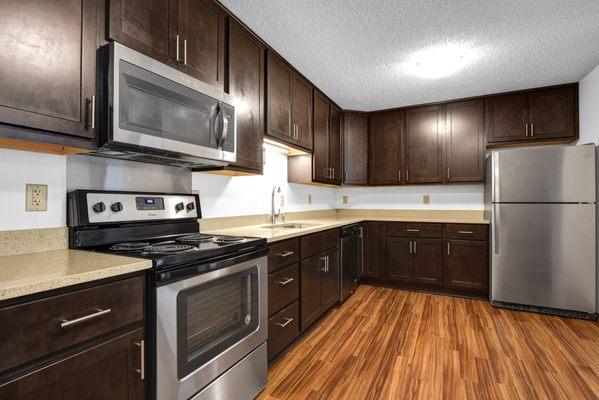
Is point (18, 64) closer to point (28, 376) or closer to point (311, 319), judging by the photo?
point (28, 376)

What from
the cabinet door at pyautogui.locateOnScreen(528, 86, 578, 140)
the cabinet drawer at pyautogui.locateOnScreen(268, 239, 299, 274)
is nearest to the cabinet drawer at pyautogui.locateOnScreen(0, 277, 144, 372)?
the cabinet drawer at pyautogui.locateOnScreen(268, 239, 299, 274)

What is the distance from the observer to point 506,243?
306cm

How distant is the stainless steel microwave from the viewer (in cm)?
125

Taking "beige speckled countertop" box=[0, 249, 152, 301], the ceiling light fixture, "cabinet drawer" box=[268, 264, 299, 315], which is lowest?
"cabinet drawer" box=[268, 264, 299, 315]

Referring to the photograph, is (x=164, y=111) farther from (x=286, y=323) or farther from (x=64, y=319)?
(x=286, y=323)

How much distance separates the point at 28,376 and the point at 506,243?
3.58 m

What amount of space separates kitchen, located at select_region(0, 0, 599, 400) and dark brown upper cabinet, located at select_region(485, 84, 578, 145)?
0.07 ft

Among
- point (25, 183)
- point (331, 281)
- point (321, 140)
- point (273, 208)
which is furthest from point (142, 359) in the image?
point (321, 140)

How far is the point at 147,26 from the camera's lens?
4.67ft

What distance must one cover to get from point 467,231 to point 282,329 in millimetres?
2419

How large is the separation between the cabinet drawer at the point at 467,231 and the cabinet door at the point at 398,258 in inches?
17.7

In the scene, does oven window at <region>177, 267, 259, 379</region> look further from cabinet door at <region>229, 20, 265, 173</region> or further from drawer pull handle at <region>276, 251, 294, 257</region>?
cabinet door at <region>229, 20, 265, 173</region>

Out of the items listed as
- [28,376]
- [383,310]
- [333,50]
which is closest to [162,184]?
[28,376]

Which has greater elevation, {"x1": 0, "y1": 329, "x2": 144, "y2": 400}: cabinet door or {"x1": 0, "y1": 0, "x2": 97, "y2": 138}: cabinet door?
{"x1": 0, "y1": 0, "x2": 97, "y2": 138}: cabinet door
